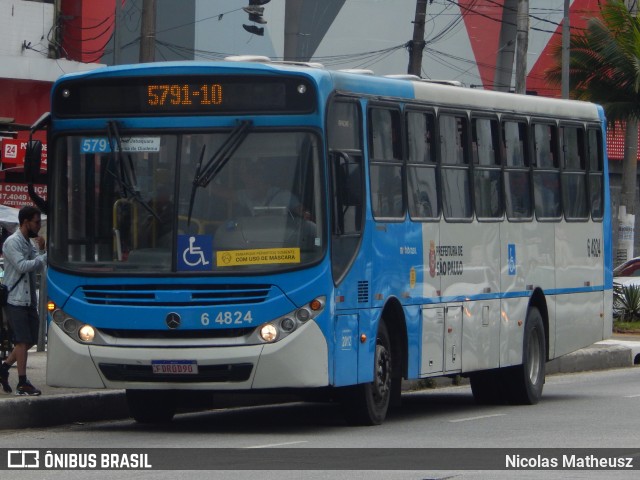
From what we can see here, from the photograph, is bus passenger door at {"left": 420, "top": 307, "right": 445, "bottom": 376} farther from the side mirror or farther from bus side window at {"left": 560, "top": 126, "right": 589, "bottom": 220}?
the side mirror

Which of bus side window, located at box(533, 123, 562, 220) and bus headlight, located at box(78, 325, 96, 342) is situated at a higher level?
bus side window, located at box(533, 123, 562, 220)

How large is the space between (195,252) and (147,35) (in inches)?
432

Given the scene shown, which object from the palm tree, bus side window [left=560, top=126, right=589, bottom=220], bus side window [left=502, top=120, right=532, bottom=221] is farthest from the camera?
the palm tree

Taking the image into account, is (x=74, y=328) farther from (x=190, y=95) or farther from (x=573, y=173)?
(x=573, y=173)

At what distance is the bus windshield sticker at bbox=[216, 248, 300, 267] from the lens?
1217 cm

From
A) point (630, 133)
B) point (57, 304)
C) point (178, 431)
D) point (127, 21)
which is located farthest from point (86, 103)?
point (127, 21)

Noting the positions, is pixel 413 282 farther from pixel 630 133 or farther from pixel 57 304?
pixel 630 133

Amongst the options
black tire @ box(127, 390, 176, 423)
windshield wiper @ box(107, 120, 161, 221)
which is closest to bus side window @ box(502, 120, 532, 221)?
black tire @ box(127, 390, 176, 423)

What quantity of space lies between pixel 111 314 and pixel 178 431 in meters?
1.26

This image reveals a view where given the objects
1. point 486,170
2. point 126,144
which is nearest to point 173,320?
point 126,144

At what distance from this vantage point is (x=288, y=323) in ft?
39.9

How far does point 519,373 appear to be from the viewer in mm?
16406

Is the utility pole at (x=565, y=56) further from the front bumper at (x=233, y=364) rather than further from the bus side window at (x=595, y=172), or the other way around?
the front bumper at (x=233, y=364)

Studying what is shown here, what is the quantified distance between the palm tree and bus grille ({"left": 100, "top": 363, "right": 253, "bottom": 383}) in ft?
76.5
